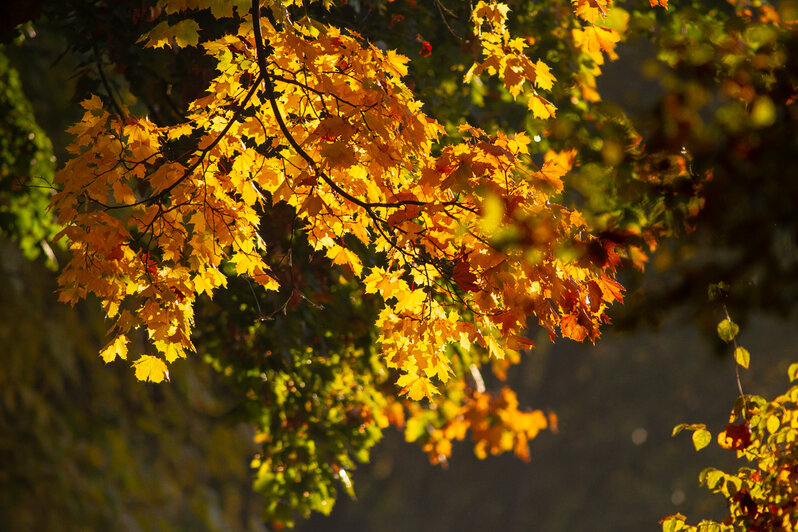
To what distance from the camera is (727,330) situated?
3.15 meters

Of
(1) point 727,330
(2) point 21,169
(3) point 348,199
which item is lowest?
(1) point 727,330

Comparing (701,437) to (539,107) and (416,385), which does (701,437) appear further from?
(539,107)

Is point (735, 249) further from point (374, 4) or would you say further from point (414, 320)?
point (374, 4)

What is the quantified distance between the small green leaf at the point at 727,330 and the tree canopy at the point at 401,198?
0.04 metres

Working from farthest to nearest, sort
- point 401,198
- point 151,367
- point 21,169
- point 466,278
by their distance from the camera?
point 21,169
point 151,367
point 401,198
point 466,278

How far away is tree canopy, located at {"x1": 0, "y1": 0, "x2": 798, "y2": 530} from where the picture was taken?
1.89m

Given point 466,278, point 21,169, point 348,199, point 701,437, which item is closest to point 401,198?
point 348,199

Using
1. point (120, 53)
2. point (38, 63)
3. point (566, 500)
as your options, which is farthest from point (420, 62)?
point (566, 500)

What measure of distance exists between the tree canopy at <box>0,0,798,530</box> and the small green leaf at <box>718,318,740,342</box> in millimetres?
39

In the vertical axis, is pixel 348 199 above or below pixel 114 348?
above

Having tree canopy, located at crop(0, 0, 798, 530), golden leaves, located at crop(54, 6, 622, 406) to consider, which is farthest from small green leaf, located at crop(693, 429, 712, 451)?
golden leaves, located at crop(54, 6, 622, 406)

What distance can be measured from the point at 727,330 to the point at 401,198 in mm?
1501

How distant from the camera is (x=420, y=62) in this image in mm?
5297

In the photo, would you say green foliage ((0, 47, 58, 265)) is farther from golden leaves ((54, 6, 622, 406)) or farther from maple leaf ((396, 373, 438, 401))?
maple leaf ((396, 373, 438, 401))
